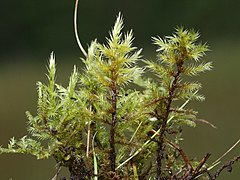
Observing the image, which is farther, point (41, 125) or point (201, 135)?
point (201, 135)

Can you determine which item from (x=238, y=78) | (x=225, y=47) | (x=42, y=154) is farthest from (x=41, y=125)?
(x=225, y=47)

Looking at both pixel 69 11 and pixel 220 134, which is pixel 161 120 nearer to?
pixel 220 134

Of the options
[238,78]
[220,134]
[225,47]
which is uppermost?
[225,47]

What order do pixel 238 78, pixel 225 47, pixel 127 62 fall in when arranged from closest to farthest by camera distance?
1. pixel 127 62
2. pixel 238 78
3. pixel 225 47

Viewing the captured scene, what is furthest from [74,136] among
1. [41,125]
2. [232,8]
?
[232,8]

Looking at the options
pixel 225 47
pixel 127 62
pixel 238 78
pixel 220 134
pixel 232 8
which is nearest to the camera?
pixel 127 62

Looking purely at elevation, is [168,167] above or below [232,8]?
below
